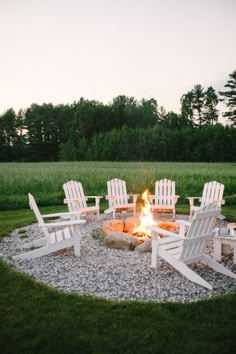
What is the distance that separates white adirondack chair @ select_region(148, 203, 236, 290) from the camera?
476 centimetres

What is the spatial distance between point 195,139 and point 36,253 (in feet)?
117

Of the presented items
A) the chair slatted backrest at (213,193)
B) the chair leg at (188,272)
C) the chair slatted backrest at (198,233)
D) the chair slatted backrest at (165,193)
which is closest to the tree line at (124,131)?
the chair slatted backrest at (165,193)

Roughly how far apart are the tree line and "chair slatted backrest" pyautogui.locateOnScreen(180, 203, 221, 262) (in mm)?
34259

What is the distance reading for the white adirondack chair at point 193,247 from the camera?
15.6ft

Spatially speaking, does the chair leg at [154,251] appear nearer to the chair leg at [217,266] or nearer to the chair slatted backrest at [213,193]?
the chair leg at [217,266]

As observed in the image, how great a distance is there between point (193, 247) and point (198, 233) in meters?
0.22

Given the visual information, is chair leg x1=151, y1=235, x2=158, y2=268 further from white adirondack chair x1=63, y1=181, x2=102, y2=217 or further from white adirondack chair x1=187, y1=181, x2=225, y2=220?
white adirondack chair x1=187, y1=181, x2=225, y2=220

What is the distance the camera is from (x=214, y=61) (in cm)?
1398

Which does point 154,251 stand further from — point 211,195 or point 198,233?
point 211,195

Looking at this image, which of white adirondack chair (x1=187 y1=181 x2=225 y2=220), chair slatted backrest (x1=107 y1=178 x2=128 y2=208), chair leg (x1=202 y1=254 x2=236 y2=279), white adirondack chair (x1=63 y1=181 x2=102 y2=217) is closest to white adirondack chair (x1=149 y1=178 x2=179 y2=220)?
white adirondack chair (x1=187 y1=181 x2=225 y2=220)

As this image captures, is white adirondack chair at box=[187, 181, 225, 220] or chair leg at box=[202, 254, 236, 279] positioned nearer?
chair leg at box=[202, 254, 236, 279]

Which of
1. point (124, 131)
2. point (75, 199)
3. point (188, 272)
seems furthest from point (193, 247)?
point (124, 131)

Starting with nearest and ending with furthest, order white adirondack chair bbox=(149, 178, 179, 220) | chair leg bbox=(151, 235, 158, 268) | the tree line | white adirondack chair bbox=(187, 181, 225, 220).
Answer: chair leg bbox=(151, 235, 158, 268) < white adirondack chair bbox=(187, 181, 225, 220) < white adirondack chair bbox=(149, 178, 179, 220) < the tree line

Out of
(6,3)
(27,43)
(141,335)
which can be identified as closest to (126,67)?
(27,43)
